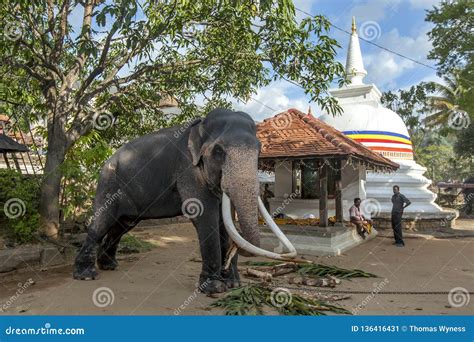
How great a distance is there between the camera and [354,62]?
2056 centimetres

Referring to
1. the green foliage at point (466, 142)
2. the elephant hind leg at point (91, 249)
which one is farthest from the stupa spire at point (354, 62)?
the elephant hind leg at point (91, 249)

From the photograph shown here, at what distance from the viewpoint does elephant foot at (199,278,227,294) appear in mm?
5098

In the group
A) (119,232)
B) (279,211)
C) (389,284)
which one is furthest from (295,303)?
(279,211)

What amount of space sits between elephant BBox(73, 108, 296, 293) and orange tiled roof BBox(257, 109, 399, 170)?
4169mm

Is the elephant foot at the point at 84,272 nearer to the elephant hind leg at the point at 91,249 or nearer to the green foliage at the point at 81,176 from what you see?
the elephant hind leg at the point at 91,249

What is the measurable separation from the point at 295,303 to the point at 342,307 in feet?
2.35

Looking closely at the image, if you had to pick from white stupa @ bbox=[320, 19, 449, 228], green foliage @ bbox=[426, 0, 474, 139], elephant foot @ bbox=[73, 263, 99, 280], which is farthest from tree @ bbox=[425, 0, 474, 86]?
elephant foot @ bbox=[73, 263, 99, 280]

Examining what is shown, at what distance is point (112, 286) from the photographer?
222 inches

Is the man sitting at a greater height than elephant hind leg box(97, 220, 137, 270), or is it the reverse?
elephant hind leg box(97, 220, 137, 270)

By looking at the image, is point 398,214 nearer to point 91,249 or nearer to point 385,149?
point 385,149

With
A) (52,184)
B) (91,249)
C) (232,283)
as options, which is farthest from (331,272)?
(52,184)

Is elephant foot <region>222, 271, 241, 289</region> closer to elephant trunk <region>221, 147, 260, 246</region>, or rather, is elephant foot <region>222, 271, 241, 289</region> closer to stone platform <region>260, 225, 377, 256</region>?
elephant trunk <region>221, 147, 260, 246</region>

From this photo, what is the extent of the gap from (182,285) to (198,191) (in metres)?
1.61

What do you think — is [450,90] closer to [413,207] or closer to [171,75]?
[413,207]
